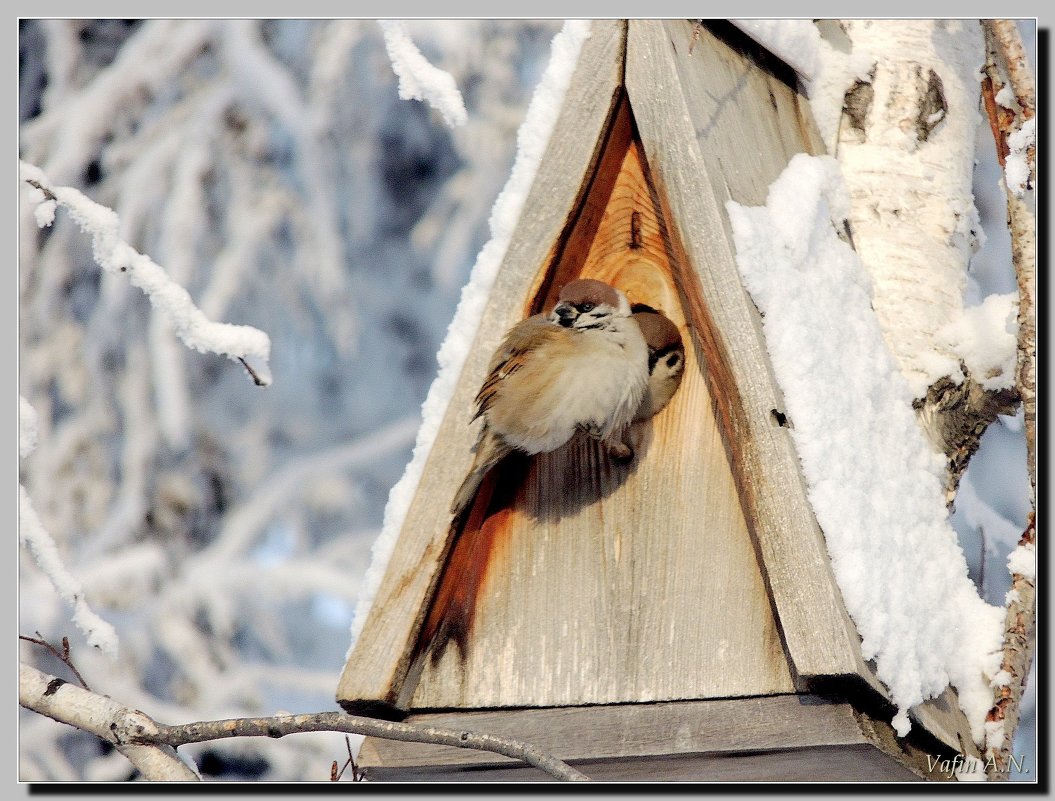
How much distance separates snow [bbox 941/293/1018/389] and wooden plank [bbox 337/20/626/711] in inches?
27.7

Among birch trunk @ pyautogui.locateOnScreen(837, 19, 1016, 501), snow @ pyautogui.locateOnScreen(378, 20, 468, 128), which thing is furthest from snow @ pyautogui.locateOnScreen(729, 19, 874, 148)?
snow @ pyautogui.locateOnScreen(378, 20, 468, 128)

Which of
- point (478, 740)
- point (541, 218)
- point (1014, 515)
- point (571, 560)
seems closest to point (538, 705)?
point (571, 560)

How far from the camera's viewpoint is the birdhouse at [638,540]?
166 cm

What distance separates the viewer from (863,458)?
1730 millimetres

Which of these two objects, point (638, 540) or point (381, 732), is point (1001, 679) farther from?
point (381, 732)

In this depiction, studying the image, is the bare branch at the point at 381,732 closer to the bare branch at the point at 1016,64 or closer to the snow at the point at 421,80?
the snow at the point at 421,80

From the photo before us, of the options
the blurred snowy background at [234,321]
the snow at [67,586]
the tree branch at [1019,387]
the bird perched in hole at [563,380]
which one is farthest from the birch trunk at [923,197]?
the snow at [67,586]

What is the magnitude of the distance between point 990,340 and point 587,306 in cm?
72

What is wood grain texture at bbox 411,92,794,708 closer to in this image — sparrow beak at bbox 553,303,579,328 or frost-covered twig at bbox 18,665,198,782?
sparrow beak at bbox 553,303,579,328

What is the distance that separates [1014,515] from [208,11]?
189 centimetres

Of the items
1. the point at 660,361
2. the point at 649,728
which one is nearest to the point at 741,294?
the point at 660,361

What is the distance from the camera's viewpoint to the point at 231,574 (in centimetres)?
362

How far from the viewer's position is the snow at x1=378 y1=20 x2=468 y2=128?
1.73 m

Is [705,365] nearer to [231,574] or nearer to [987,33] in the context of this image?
[987,33]
